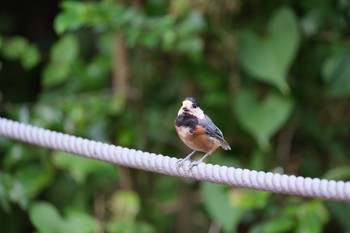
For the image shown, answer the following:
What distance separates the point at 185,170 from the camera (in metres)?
1.45

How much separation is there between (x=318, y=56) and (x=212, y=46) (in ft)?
1.52

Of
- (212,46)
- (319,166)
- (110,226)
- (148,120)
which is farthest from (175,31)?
(319,166)

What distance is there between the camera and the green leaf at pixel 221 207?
9.25 ft

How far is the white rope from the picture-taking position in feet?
4.13

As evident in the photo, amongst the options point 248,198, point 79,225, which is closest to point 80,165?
point 79,225

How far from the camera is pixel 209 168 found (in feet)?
4.58

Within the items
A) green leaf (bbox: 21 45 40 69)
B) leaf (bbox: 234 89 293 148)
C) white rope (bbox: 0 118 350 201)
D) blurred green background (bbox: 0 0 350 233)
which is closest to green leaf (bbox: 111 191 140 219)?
blurred green background (bbox: 0 0 350 233)

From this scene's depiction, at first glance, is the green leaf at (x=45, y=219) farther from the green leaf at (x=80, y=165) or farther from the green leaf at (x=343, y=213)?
the green leaf at (x=343, y=213)

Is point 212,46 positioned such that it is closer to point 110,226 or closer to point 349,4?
point 349,4

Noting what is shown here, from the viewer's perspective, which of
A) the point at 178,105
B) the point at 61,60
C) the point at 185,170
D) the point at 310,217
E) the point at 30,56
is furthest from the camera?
the point at 178,105

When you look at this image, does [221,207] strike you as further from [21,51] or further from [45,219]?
[21,51]

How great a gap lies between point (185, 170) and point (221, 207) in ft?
4.71

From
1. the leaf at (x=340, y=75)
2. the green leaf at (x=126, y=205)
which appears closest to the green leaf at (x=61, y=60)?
the green leaf at (x=126, y=205)

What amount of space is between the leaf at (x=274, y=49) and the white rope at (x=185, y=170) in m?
1.25
